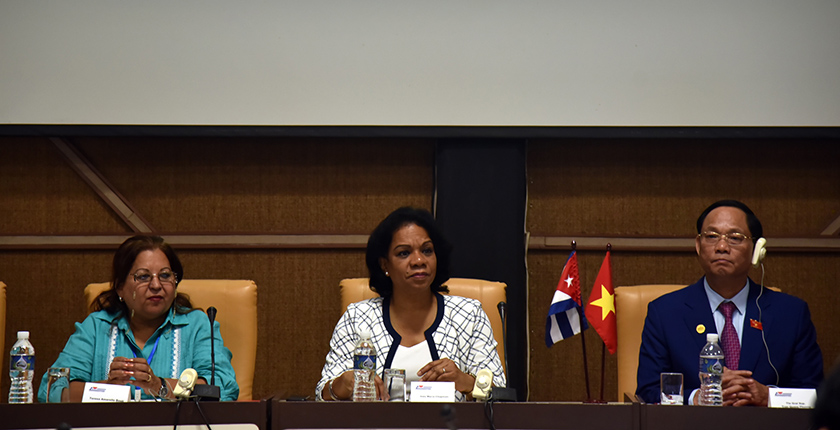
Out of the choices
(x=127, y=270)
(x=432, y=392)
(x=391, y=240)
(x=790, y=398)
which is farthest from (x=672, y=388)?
(x=127, y=270)

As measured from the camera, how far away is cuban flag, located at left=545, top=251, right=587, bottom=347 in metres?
2.97

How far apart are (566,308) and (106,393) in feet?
5.50

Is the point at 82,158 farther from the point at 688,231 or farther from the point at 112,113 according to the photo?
the point at 688,231

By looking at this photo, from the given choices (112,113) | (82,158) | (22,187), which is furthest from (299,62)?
(22,187)

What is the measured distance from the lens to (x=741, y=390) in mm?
2088

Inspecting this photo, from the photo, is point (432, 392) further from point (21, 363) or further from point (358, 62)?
point (358, 62)

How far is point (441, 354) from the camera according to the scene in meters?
2.58

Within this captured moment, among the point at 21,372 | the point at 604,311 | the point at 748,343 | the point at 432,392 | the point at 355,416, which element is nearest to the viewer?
the point at 355,416

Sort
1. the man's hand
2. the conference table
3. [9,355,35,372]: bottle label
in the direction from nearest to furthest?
1. the conference table
2. the man's hand
3. [9,355,35,372]: bottle label

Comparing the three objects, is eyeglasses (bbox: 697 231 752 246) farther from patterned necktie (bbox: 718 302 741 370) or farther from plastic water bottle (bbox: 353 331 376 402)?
plastic water bottle (bbox: 353 331 376 402)

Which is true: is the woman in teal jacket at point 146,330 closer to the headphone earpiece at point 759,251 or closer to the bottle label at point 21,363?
the bottle label at point 21,363

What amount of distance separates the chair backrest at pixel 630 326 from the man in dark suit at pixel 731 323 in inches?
7.8

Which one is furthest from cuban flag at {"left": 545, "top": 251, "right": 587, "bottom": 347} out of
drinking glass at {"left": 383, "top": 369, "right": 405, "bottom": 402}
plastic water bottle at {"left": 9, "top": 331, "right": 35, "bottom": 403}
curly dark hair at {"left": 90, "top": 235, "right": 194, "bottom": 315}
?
plastic water bottle at {"left": 9, "top": 331, "right": 35, "bottom": 403}

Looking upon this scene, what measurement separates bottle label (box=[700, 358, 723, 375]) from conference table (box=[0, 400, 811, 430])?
322mm
